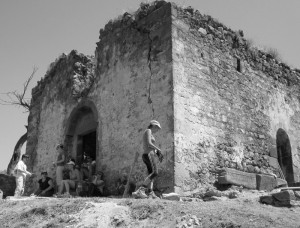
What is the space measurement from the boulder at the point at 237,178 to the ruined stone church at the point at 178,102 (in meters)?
0.18

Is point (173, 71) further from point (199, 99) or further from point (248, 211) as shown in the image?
point (248, 211)

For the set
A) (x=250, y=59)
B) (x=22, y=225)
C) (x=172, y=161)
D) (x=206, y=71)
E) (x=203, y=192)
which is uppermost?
(x=250, y=59)

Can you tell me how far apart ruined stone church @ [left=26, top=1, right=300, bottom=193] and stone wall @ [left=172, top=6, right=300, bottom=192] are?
0.08ft

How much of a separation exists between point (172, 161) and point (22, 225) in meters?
3.12

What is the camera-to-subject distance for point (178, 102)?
848cm

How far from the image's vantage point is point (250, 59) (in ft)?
36.2

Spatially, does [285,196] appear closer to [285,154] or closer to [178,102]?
[178,102]

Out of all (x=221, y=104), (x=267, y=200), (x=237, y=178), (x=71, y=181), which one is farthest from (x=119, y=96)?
(x=267, y=200)

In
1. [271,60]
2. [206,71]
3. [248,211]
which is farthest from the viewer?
[271,60]

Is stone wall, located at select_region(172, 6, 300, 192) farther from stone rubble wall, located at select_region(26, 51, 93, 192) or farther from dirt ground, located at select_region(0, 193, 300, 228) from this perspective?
stone rubble wall, located at select_region(26, 51, 93, 192)

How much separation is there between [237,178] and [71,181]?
387 centimetres

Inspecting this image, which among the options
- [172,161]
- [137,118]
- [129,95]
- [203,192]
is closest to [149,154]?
[172,161]

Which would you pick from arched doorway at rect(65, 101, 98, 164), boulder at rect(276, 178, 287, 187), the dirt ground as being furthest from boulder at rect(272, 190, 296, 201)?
arched doorway at rect(65, 101, 98, 164)

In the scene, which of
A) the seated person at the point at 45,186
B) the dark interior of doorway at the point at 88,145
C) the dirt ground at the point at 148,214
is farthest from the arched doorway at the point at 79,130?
the dirt ground at the point at 148,214
